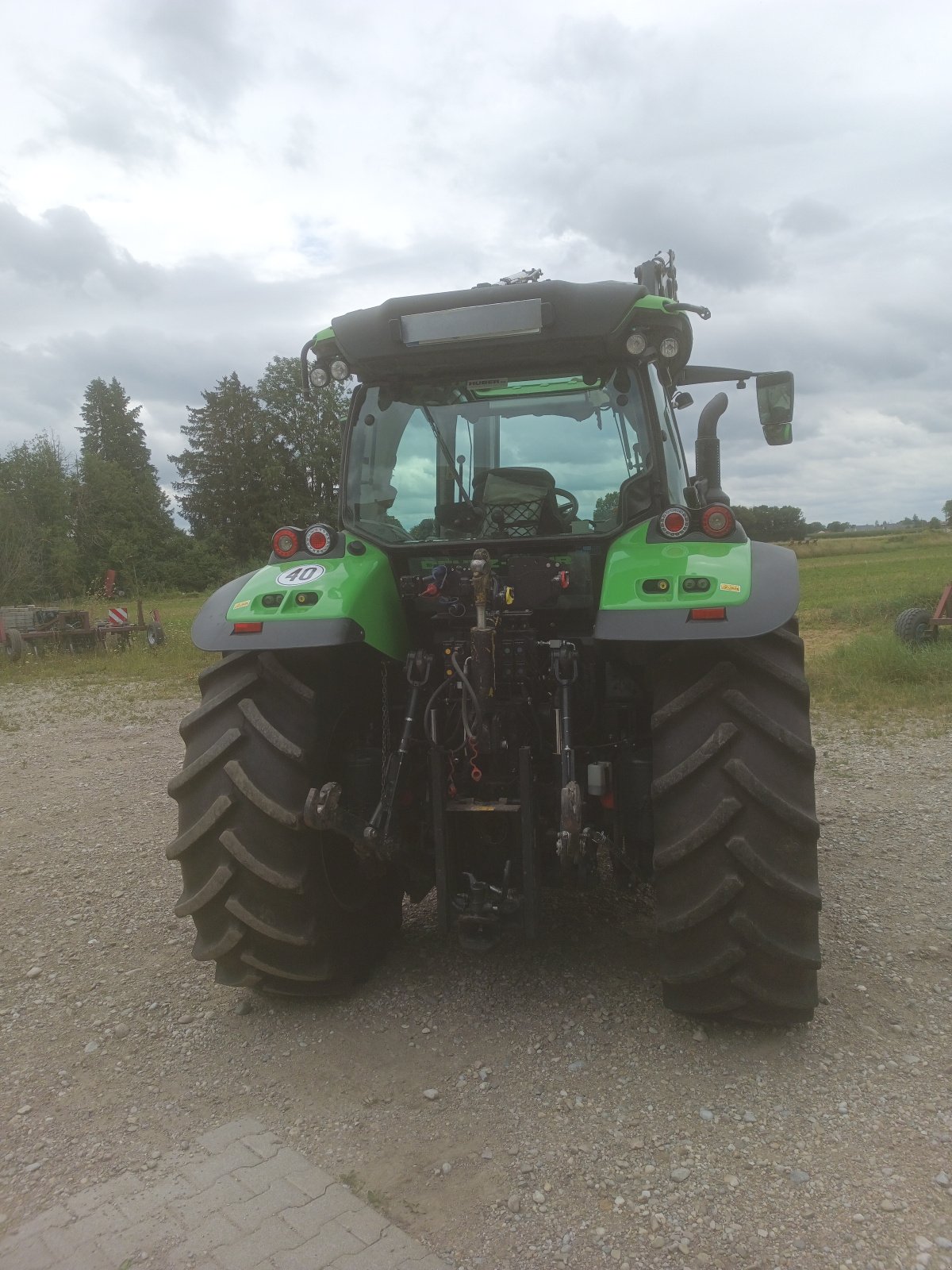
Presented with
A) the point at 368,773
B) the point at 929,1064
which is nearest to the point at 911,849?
the point at 929,1064

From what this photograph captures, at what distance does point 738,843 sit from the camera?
2.67 meters

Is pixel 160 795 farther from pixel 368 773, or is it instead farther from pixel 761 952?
pixel 761 952

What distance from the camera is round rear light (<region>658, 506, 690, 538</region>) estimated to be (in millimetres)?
3043

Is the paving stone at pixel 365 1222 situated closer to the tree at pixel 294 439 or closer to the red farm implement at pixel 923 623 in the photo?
the red farm implement at pixel 923 623

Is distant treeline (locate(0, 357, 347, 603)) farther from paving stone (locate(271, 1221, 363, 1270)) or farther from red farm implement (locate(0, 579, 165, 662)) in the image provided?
paving stone (locate(271, 1221, 363, 1270))

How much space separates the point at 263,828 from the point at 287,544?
40.8 inches

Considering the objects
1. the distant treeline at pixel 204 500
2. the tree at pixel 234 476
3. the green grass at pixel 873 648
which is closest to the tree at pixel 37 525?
the distant treeline at pixel 204 500

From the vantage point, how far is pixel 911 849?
4.76 metres

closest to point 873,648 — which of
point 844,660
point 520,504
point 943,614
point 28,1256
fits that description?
point 844,660

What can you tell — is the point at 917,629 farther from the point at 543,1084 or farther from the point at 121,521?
the point at 121,521

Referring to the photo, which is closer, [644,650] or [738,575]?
[738,575]

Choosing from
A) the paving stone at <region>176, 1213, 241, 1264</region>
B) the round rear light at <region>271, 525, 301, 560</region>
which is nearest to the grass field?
the round rear light at <region>271, 525, 301, 560</region>

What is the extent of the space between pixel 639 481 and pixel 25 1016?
2.91 meters

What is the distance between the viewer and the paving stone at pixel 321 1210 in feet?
7.10
